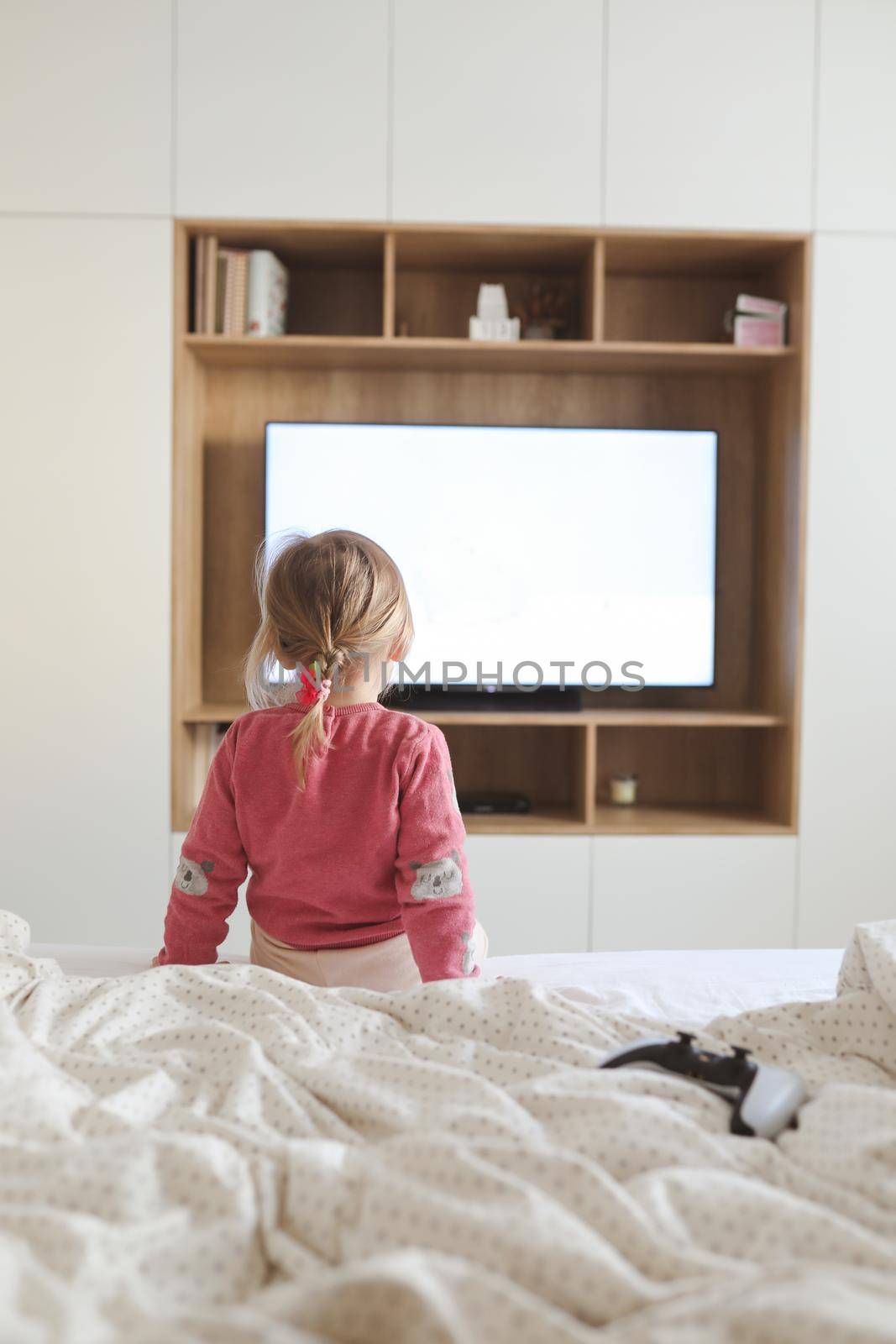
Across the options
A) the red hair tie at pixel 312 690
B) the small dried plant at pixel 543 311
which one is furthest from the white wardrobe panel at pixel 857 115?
the red hair tie at pixel 312 690

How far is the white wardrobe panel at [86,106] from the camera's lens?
102 inches

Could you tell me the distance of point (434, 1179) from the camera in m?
0.68

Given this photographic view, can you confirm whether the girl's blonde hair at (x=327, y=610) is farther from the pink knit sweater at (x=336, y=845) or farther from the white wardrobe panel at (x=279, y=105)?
the white wardrobe panel at (x=279, y=105)

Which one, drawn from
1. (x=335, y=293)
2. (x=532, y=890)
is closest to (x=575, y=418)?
(x=335, y=293)

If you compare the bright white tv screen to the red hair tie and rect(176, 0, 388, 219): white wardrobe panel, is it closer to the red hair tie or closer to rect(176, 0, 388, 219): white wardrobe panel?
rect(176, 0, 388, 219): white wardrobe panel

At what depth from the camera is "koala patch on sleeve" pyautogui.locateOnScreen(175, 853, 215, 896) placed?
57.4 inches

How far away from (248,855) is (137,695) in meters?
1.29

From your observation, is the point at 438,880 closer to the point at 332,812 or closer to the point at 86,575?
the point at 332,812

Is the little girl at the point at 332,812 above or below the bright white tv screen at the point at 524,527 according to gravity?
below

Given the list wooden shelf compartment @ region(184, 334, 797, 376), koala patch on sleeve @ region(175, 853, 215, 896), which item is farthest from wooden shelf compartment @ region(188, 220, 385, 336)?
koala patch on sleeve @ region(175, 853, 215, 896)

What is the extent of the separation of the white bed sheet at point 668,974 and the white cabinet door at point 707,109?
1899 millimetres

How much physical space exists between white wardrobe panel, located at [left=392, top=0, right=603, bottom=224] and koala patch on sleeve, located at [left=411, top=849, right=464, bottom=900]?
1859 millimetres

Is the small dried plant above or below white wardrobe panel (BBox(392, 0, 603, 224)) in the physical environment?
below

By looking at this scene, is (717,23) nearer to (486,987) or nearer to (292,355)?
(292,355)
